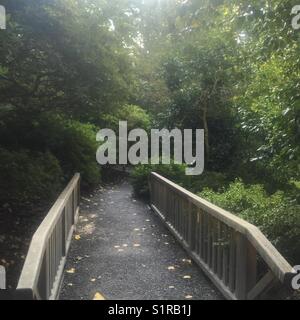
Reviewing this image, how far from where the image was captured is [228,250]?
4723 mm

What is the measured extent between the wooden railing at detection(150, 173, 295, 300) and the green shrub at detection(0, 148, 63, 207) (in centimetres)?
344

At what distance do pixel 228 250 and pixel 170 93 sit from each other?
12.3 metres

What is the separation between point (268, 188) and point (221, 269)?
273 inches

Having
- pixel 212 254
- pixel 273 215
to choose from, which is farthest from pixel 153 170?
pixel 212 254

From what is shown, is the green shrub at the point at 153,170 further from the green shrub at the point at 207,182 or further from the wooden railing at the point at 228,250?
the wooden railing at the point at 228,250

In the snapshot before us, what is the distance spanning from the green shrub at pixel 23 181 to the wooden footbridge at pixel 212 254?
2384 millimetres

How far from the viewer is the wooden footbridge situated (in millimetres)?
3416

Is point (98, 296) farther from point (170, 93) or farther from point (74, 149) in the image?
point (170, 93)

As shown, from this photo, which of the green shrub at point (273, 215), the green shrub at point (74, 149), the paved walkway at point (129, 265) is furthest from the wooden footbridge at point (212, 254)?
the green shrub at point (74, 149)

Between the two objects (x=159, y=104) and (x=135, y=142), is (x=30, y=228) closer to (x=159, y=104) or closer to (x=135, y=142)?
(x=159, y=104)

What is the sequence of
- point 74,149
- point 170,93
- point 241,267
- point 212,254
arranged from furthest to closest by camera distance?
point 170,93
point 74,149
point 212,254
point 241,267

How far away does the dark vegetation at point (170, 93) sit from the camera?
A: 561 centimetres

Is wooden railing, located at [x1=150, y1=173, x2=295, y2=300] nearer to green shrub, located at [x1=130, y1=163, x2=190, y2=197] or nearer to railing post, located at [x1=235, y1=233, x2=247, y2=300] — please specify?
railing post, located at [x1=235, y1=233, x2=247, y2=300]
